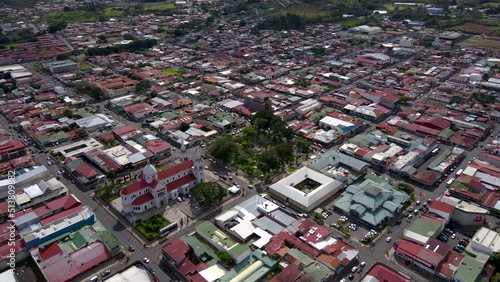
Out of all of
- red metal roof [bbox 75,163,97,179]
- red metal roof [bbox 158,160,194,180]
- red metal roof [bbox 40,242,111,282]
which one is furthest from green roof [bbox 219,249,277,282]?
red metal roof [bbox 75,163,97,179]

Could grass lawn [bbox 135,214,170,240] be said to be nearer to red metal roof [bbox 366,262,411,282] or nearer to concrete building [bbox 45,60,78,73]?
red metal roof [bbox 366,262,411,282]

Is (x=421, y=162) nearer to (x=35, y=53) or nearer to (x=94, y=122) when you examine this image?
(x=94, y=122)

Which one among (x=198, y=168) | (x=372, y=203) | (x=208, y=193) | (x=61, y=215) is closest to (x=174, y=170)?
(x=198, y=168)

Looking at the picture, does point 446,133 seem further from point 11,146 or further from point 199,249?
point 11,146

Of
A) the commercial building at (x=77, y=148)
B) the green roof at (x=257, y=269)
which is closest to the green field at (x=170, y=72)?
the commercial building at (x=77, y=148)

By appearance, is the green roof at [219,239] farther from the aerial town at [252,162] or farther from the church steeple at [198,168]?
the church steeple at [198,168]

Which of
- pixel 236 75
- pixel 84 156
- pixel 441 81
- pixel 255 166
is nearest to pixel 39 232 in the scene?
pixel 84 156

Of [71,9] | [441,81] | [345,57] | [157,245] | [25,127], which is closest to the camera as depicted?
[157,245]
